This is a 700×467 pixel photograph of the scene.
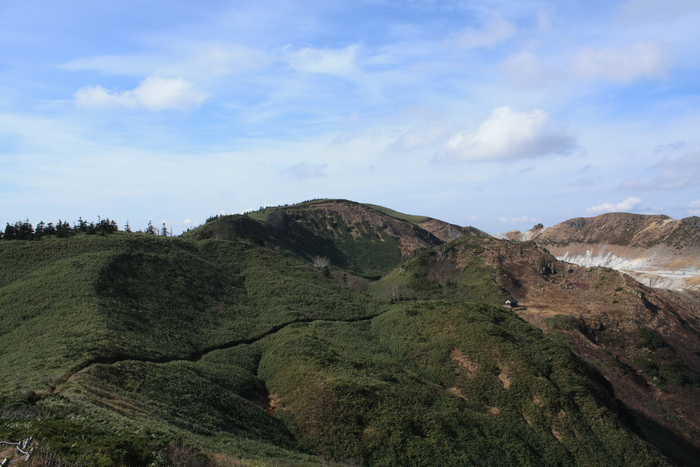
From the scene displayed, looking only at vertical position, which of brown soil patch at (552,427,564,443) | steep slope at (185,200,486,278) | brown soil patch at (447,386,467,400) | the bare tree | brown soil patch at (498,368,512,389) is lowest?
brown soil patch at (552,427,564,443)

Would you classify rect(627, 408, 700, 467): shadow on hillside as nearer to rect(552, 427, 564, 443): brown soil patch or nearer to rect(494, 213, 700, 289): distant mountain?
rect(552, 427, 564, 443): brown soil patch

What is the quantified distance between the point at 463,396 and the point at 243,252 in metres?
47.8

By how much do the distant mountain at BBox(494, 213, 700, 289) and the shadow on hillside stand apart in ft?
242

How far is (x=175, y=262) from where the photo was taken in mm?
63156

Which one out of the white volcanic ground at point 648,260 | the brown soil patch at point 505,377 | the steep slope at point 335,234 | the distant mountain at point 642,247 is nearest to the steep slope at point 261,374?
the brown soil patch at point 505,377

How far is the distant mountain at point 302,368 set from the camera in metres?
24.8

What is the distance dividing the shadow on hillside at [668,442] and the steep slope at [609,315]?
0.16m

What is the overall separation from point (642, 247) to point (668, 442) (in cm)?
13800

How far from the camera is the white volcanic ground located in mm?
121000

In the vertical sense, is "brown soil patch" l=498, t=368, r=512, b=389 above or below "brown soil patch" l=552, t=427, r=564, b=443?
above

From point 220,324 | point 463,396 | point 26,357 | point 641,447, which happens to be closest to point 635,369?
point 641,447

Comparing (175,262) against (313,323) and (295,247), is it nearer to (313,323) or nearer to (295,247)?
(313,323)

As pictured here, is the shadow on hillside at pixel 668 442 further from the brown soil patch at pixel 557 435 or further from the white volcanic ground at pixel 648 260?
the white volcanic ground at pixel 648 260

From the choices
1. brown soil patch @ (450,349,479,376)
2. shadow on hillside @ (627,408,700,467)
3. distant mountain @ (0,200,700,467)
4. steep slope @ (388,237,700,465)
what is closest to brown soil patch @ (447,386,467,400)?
distant mountain @ (0,200,700,467)
